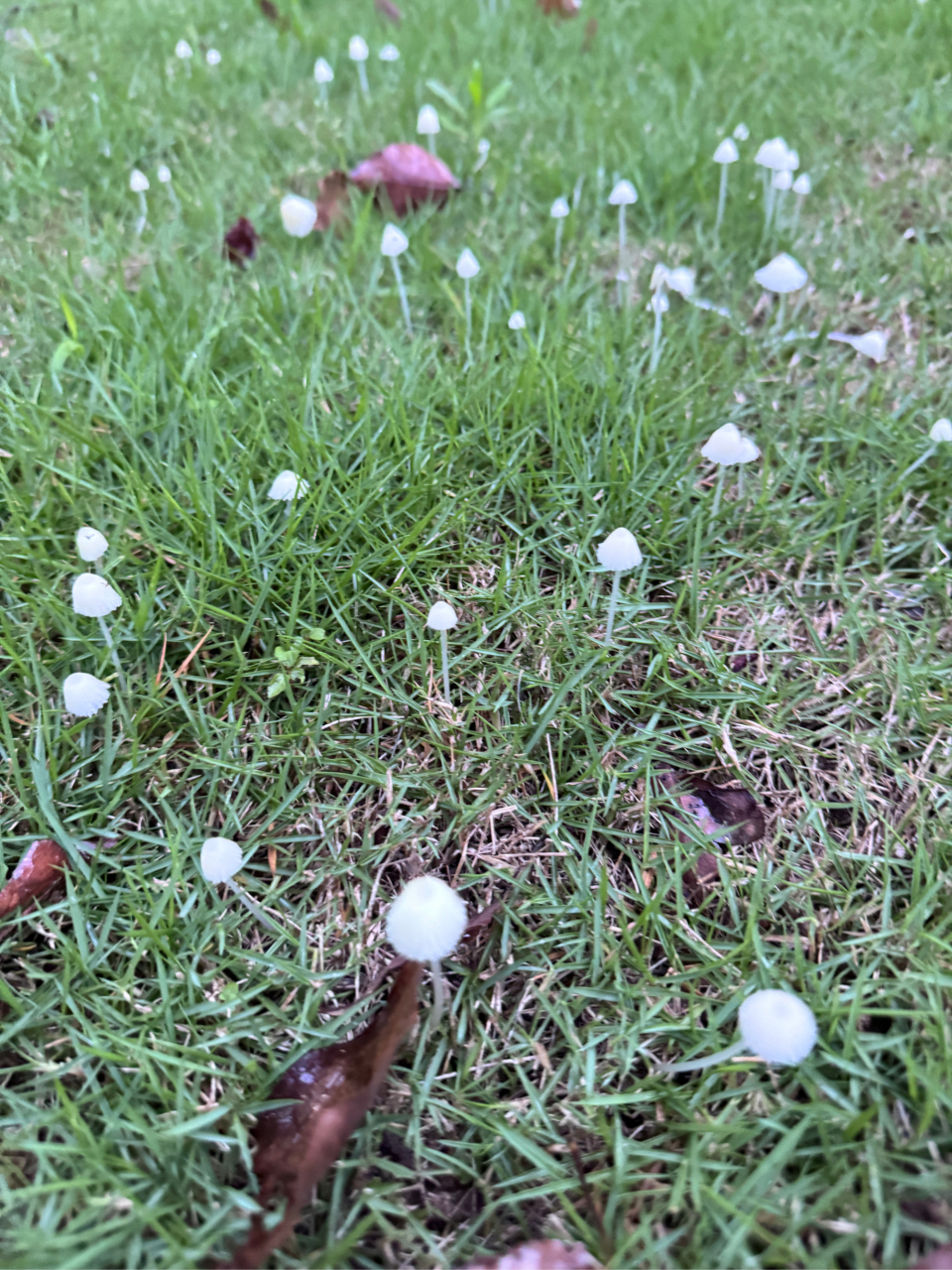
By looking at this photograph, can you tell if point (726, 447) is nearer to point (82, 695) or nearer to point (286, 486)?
point (286, 486)

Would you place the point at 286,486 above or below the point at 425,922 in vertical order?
above

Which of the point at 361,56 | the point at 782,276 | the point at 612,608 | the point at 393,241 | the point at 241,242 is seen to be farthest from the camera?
the point at 361,56

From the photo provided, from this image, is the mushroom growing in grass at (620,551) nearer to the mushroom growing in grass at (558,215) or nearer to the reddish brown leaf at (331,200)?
the mushroom growing in grass at (558,215)

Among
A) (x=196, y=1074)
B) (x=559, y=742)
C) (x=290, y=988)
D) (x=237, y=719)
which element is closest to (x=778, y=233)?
(x=559, y=742)

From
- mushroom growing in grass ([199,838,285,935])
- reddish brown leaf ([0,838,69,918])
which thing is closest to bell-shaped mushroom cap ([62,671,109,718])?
reddish brown leaf ([0,838,69,918])

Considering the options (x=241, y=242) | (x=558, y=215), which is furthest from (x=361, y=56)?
(x=558, y=215)

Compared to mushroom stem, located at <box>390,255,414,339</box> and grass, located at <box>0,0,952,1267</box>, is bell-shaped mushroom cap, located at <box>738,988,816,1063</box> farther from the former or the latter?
mushroom stem, located at <box>390,255,414,339</box>

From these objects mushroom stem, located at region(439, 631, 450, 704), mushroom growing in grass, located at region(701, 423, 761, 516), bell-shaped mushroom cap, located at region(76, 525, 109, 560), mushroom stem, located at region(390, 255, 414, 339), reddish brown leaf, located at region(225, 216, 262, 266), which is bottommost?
mushroom stem, located at region(439, 631, 450, 704)
